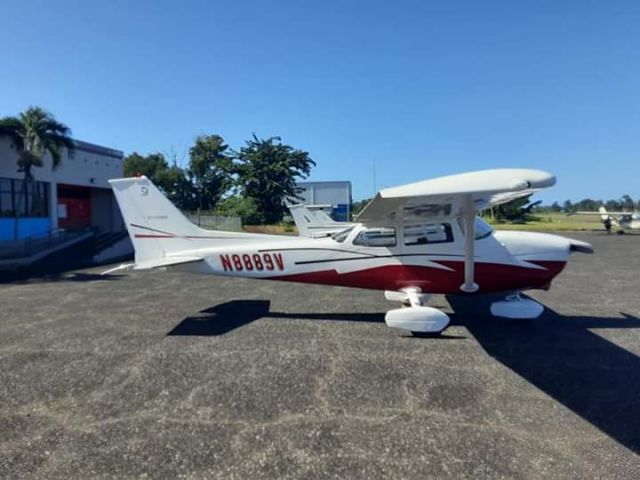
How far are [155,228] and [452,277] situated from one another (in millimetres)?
5503

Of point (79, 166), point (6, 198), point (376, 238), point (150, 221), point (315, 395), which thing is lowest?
point (315, 395)

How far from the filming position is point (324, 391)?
406 centimetres

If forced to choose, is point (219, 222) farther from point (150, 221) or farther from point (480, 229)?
point (480, 229)

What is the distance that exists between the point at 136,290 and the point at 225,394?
7.02 metres

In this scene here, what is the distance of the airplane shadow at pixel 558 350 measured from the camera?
364 centimetres

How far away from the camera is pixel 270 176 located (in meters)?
38.1

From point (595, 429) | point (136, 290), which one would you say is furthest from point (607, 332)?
point (136, 290)

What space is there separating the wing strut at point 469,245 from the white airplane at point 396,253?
1 centimetres

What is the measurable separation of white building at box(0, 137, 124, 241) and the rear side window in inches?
870

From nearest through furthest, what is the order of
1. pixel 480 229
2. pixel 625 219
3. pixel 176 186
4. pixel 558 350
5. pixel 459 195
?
pixel 459 195, pixel 558 350, pixel 480 229, pixel 625 219, pixel 176 186

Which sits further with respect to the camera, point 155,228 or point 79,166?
point 79,166

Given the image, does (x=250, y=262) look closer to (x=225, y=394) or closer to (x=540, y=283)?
(x=225, y=394)

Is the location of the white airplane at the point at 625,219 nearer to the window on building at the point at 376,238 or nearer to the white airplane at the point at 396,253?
the white airplane at the point at 396,253

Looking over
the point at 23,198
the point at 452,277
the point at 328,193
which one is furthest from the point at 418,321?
the point at 328,193
